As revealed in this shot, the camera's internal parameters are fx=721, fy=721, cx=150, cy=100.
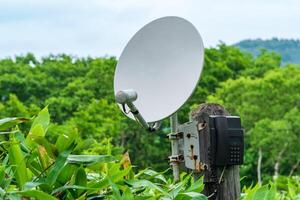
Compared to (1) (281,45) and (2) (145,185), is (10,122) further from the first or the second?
(1) (281,45)

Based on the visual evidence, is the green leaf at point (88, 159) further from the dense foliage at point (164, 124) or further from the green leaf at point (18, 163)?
the dense foliage at point (164, 124)

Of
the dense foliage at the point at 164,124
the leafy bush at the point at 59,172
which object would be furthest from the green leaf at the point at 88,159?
the dense foliage at the point at 164,124

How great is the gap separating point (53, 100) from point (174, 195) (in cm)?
2885

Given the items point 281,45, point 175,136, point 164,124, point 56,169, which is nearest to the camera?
point 56,169

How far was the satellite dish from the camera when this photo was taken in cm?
352

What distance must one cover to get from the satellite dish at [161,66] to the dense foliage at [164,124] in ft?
64.0

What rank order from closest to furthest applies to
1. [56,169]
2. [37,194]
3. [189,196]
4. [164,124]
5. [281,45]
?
[37,194] → [56,169] → [189,196] → [164,124] → [281,45]

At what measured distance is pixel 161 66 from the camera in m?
3.84

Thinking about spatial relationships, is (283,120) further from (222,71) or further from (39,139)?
(39,139)

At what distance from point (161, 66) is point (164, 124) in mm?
20955

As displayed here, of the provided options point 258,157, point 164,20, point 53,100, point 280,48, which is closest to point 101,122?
point 53,100

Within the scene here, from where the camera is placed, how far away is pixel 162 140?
3219 centimetres

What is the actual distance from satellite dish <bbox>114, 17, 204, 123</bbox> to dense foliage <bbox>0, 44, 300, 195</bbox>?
64.0 ft

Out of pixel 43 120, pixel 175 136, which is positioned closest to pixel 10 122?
pixel 43 120
